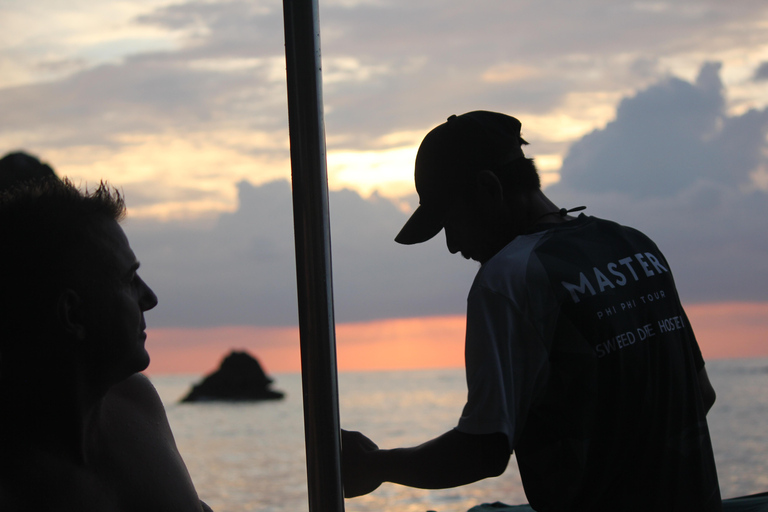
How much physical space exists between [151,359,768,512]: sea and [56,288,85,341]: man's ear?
0.50 metres

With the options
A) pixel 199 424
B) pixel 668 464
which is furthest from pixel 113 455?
pixel 199 424

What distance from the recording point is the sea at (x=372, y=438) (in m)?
21.3

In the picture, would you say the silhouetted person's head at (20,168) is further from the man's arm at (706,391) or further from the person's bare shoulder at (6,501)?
the man's arm at (706,391)

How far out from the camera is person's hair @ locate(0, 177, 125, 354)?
1.25m

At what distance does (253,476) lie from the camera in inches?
1104

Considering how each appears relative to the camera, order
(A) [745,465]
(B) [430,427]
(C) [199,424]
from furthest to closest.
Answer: (C) [199,424], (B) [430,427], (A) [745,465]

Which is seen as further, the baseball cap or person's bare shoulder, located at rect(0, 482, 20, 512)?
the baseball cap

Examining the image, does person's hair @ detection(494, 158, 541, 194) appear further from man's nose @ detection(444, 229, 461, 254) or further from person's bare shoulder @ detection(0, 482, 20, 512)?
person's bare shoulder @ detection(0, 482, 20, 512)

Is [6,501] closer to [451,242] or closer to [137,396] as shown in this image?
[137,396]

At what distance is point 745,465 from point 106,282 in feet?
84.2

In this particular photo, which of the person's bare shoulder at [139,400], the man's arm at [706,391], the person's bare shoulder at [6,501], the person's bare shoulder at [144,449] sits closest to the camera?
the person's bare shoulder at [6,501]

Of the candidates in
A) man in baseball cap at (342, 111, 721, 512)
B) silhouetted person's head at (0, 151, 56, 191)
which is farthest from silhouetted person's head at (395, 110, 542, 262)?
silhouetted person's head at (0, 151, 56, 191)


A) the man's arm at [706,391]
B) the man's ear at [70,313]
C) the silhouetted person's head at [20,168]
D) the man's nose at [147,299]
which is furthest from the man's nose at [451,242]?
the silhouetted person's head at [20,168]

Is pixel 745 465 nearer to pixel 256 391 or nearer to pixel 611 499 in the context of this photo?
pixel 611 499
